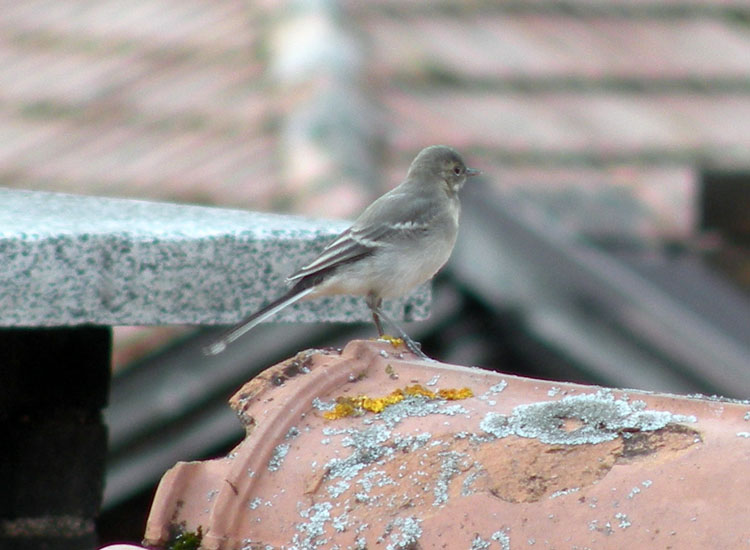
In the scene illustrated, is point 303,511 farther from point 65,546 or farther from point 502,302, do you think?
point 502,302

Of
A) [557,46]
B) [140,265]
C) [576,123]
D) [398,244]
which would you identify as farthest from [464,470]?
[557,46]

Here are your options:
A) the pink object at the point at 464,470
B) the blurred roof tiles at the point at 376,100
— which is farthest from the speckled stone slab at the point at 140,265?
the blurred roof tiles at the point at 376,100

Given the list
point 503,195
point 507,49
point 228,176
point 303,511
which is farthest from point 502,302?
point 303,511

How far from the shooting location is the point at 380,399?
8.16 ft

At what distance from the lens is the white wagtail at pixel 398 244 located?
155 inches

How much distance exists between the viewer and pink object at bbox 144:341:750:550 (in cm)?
206

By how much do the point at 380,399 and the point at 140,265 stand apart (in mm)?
602

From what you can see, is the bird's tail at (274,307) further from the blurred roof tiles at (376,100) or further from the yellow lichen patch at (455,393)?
the blurred roof tiles at (376,100)

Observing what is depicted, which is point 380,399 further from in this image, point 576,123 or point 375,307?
point 576,123

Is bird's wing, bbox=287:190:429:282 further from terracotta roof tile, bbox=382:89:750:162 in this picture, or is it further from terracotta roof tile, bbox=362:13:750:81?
terracotta roof tile, bbox=362:13:750:81

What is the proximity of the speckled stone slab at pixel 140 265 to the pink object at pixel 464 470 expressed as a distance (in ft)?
1.05

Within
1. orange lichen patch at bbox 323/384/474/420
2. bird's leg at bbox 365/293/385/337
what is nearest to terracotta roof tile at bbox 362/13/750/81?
bird's leg at bbox 365/293/385/337

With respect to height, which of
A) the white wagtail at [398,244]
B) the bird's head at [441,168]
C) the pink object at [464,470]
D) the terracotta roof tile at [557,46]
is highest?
the terracotta roof tile at [557,46]

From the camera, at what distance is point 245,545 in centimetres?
224
